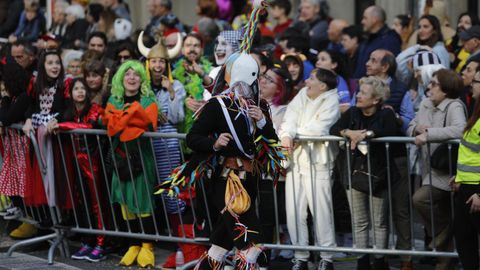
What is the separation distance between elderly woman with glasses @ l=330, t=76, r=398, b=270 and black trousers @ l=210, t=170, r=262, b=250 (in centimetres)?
116

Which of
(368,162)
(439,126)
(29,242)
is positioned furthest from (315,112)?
(29,242)

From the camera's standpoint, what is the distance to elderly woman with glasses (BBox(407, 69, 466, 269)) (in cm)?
941

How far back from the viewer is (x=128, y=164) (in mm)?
10242

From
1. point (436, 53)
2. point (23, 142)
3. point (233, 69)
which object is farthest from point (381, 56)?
point (23, 142)

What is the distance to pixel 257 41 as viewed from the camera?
12.6m

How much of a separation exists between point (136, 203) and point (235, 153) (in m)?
1.97

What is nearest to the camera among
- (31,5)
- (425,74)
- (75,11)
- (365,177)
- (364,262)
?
(365,177)

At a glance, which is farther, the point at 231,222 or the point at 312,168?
the point at 312,168

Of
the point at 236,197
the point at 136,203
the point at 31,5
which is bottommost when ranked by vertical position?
the point at 136,203

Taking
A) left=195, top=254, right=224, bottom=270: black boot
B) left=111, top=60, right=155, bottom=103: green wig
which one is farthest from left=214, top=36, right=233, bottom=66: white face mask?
left=195, top=254, right=224, bottom=270: black boot

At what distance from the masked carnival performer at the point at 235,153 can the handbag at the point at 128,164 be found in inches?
60.5

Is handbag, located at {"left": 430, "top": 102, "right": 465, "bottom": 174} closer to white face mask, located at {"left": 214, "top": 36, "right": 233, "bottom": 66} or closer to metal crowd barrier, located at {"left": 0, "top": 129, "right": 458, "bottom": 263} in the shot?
metal crowd barrier, located at {"left": 0, "top": 129, "right": 458, "bottom": 263}

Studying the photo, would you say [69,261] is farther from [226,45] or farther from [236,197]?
[236,197]

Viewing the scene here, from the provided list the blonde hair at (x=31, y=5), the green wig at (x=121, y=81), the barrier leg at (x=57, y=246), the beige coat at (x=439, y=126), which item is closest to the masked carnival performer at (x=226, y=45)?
the green wig at (x=121, y=81)
